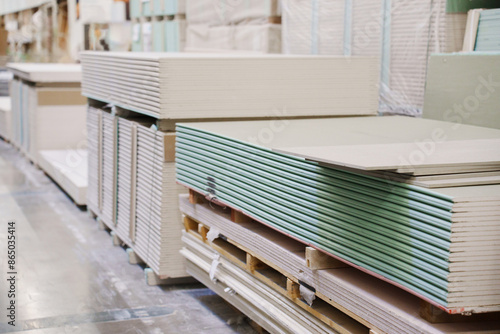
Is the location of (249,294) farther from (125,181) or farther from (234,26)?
(234,26)

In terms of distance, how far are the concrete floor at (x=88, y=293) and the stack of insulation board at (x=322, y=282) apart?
0.92 ft

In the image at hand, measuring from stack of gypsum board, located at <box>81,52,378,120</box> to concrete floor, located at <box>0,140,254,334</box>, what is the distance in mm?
1136

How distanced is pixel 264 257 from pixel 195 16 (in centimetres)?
512

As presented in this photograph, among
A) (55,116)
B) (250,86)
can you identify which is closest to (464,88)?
(250,86)

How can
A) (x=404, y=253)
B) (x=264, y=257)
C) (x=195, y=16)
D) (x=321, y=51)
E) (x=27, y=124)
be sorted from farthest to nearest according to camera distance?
(x=27, y=124)
(x=195, y=16)
(x=321, y=51)
(x=264, y=257)
(x=404, y=253)

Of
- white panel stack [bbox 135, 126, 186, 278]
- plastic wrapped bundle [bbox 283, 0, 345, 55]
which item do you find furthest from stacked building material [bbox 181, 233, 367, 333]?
plastic wrapped bundle [bbox 283, 0, 345, 55]

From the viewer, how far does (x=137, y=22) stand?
9.54m

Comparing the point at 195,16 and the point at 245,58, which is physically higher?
the point at 195,16

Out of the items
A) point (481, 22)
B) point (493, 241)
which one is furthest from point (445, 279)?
point (481, 22)

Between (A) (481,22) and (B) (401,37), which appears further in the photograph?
(B) (401,37)

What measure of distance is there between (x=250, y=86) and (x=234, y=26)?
2.79m

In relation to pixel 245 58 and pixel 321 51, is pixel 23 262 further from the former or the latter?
pixel 321 51

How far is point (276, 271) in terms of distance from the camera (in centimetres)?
313

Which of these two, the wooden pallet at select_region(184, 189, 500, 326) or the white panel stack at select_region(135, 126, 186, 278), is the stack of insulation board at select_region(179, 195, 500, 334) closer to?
the wooden pallet at select_region(184, 189, 500, 326)
